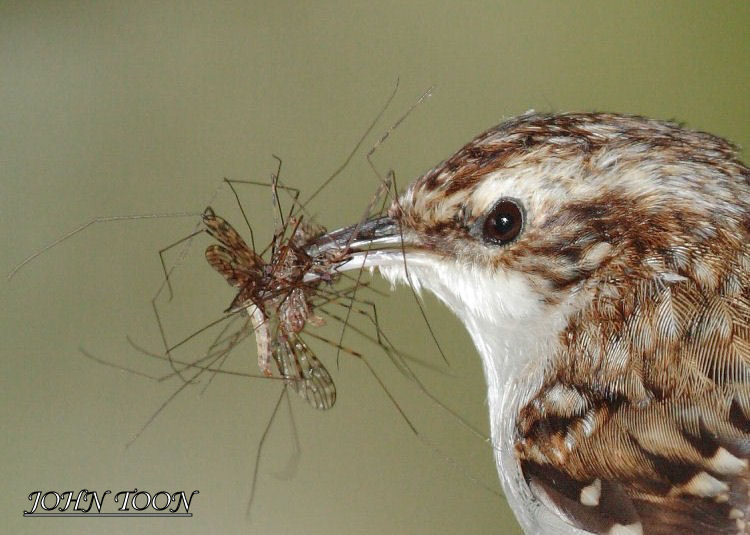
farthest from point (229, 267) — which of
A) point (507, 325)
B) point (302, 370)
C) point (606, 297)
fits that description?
point (606, 297)

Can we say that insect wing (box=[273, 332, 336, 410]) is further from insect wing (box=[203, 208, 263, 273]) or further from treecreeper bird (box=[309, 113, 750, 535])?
treecreeper bird (box=[309, 113, 750, 535])

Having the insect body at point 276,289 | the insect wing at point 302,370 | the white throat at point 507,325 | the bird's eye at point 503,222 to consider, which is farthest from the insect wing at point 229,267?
the bird's eye at point 503,222

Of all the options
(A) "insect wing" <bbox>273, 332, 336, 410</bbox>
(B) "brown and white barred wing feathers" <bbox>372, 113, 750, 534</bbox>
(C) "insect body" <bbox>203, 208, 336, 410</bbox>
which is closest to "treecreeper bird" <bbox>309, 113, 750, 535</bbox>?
(B) "brown and white barred wing feathers" <bbox>372, 113, 750, 534</bbox>

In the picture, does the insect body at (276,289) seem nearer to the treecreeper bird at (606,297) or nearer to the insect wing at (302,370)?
the insect wing at (302,370)

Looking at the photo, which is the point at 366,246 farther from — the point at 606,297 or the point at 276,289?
the point at 606,297

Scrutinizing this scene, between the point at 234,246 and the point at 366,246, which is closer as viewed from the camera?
the point at 366,246

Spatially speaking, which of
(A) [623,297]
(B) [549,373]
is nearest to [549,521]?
(B) [549,373]
